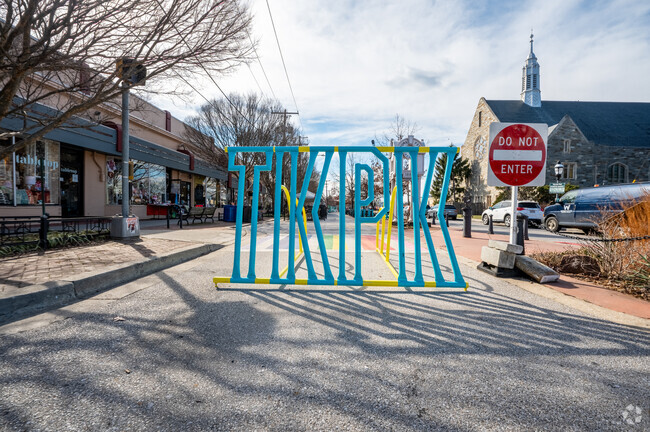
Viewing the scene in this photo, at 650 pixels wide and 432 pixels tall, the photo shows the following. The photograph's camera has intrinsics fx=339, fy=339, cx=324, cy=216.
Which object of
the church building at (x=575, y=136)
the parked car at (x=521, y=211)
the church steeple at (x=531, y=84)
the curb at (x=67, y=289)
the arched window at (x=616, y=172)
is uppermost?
the church steeple at (x=531, y=84)

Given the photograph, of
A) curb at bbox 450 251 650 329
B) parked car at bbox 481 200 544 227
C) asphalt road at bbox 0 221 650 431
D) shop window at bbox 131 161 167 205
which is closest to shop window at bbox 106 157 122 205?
shop window at bbox 131 161 167 205

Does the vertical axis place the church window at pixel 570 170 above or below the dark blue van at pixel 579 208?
above

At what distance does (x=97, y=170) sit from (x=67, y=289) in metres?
15.2

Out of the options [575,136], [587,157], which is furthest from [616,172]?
[575,136]

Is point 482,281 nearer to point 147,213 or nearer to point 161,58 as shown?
point 161,58

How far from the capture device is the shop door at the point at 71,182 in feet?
48.5

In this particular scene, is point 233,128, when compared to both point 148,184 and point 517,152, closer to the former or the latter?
point 148,184

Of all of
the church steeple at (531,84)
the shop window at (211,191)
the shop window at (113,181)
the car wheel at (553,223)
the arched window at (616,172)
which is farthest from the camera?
the church steeple at (531,84)

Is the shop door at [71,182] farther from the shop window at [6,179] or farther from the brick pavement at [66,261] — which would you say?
the brick pavement at [66,261]

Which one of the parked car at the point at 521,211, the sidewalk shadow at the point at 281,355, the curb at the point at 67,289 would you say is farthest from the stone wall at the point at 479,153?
the curb at the point at 67,289

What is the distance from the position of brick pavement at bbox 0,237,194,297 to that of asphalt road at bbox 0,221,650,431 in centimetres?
123

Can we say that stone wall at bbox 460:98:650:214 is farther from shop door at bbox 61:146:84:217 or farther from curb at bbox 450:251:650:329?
shop door at bbox 61:146:84:217

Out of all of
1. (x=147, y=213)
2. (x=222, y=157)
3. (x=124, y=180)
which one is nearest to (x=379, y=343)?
(x=124, y=180)

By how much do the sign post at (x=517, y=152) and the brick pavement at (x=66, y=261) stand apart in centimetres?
623
